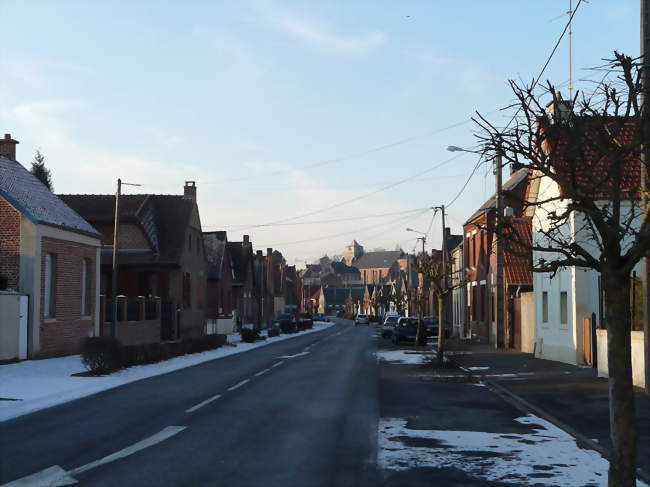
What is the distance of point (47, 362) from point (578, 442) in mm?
18328

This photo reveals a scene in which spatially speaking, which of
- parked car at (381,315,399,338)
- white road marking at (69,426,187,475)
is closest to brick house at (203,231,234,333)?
parked car at (381,315,399,338)

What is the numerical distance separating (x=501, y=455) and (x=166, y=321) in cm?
3416

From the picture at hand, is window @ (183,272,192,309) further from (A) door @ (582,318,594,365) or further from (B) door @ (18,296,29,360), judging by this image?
(A) door @ (582,318,594,365)

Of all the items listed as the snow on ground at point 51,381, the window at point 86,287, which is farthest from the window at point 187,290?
the snow on ground at point 51,381

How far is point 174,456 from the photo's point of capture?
9.66 m

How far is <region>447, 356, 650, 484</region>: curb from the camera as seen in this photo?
9.96 meters

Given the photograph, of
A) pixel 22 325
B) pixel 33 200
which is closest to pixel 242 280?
pixel 33 200

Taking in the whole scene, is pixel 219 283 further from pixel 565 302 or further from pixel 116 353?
pixel 116 353

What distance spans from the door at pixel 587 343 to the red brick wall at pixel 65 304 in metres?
17.5

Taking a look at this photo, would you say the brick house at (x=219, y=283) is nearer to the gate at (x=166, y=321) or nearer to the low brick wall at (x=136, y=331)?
the gate at (x=166, y=321)

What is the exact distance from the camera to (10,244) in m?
25.8

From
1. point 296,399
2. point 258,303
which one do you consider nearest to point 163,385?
point 296,399

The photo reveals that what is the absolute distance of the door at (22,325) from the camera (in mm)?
24406

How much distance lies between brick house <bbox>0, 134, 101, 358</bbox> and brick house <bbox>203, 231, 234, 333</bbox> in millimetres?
27024
